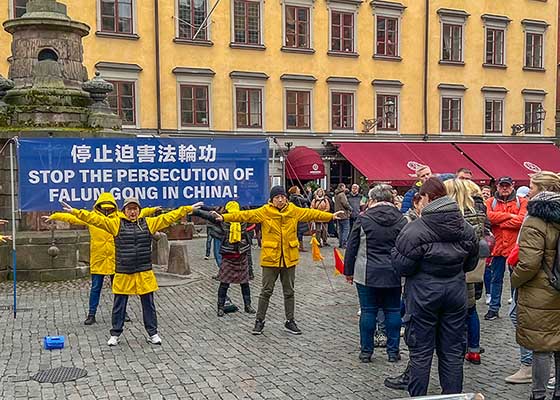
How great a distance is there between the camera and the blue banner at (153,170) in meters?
9.10

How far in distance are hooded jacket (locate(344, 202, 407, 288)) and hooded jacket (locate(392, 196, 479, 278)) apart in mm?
1330

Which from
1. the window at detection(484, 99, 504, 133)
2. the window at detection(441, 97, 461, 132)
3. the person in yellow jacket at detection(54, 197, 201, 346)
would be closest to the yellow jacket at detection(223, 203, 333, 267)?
the person in yellow jacket at detection(54, 197, 201, 346)

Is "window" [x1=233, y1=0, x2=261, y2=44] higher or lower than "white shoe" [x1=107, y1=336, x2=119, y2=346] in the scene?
higher

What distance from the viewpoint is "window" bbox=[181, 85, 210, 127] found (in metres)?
25.1

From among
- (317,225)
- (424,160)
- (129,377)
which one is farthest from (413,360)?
(424,160)

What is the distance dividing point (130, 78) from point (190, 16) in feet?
11.6

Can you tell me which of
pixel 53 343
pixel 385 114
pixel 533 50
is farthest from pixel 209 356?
pixel 533 50

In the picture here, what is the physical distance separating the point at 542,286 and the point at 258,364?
303 cm

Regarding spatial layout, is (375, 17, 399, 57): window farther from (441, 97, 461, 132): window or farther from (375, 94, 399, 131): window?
(441, 97, 461, 132): window

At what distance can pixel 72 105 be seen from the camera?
12789mm

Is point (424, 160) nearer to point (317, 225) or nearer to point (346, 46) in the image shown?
point (346, 46)

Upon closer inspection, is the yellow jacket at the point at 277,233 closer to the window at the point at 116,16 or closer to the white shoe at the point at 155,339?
the white shoe at the point at 155,339

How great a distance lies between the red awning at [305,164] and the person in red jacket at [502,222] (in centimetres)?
1684

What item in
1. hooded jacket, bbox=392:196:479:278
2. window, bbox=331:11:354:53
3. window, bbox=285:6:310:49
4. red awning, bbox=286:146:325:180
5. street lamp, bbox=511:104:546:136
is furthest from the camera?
street lamp, bbox=511:104:546:136
